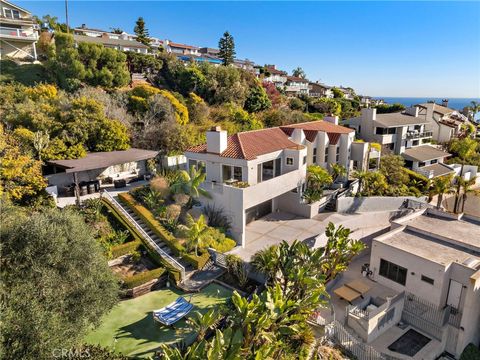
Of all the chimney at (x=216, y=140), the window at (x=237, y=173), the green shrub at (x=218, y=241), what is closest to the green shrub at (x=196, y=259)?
the green shrub at (x=218, y=241)

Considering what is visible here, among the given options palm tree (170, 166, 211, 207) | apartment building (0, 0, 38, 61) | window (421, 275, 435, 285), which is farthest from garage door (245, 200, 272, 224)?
apartment building (0, 0, 38, 61)

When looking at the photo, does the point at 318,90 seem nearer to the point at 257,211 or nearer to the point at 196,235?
the point at 257,211

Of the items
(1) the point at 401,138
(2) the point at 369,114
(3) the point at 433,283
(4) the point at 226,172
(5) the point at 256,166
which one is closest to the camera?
(3) the point at 433,283

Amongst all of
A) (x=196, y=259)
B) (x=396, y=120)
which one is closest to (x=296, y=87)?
(x=396, y=120)

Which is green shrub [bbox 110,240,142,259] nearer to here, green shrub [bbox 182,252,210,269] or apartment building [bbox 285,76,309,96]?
green shrub [bbox 182,252,210,269]

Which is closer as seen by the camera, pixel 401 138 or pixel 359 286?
pixel 359 286

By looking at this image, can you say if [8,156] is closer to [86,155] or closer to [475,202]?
[86,155]

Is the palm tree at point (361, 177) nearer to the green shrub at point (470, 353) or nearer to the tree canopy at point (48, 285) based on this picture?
the green shrub at point (470, 353)
